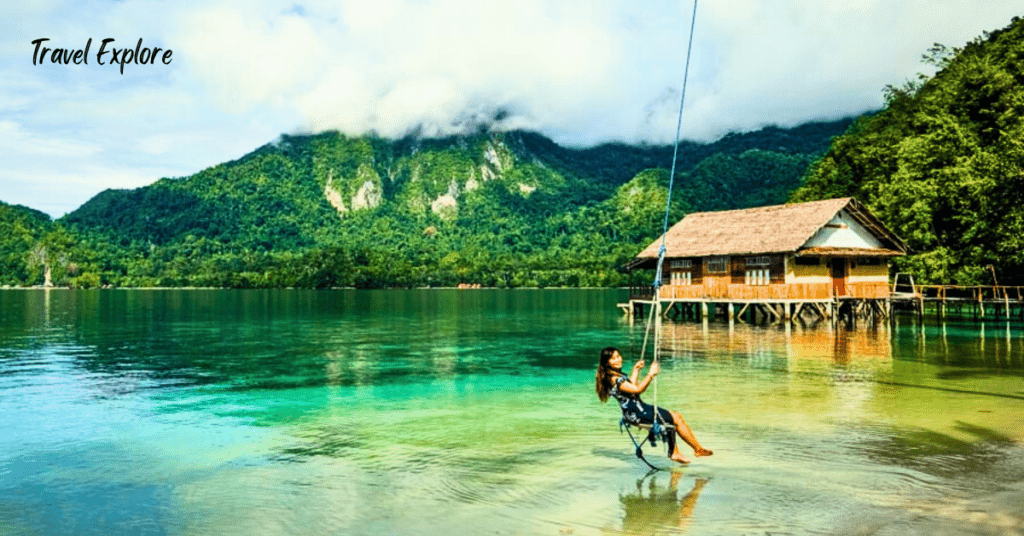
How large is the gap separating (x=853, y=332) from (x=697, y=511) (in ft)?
101

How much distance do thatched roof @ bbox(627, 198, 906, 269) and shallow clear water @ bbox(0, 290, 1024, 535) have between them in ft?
46.0

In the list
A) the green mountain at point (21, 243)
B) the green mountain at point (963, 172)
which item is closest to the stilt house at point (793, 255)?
the green mountain at point (963, 172)

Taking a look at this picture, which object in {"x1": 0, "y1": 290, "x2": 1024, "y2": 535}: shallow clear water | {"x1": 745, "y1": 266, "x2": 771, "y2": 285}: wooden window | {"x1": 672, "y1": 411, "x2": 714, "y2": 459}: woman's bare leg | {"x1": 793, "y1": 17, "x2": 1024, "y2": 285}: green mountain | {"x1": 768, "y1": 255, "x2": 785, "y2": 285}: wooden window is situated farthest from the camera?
{"x1": 745, "y1": 266, "x2": 771, "y2": 285}: wooden window

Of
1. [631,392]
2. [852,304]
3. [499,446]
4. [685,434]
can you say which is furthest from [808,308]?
[631,392]

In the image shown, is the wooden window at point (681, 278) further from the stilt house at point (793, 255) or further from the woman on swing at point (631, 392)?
the woman on swing at point (631, 392)

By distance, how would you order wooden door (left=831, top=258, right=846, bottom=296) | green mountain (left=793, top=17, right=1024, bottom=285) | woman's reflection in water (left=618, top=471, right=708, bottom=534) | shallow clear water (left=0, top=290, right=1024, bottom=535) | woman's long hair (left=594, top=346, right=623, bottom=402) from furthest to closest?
wooden door (left=831, top=258, right=846, bottom=296)
green mountain (left=793, top=17, right=1024, bottom=285)
woman's long hair (left=594, top=346, right=623, bottom=402)
shallow clear water (left=0, top=290, right=1024, bottom=535)
woman's reflection in water (left=618, top=471, right=708, bottom=534)

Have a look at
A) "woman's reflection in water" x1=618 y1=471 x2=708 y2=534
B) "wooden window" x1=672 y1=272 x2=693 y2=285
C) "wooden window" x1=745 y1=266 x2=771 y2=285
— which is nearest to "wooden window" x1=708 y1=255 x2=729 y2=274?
"wooden window" x1=745 y1=266 x2=771 y2=285

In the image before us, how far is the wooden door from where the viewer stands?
42.4 m

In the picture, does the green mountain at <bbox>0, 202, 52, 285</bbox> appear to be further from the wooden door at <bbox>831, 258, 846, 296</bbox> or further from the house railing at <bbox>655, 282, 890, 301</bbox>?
the wooden door at <bbox>831, 258, 846, 296</bbox>

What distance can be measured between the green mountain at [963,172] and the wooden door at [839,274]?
17.1 feet

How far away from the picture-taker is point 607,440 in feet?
40.6

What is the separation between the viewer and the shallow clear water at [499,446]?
8477 mm

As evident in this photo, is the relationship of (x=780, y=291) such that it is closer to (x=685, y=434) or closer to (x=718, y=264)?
(x=718, y=264)

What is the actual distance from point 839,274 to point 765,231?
15.9ft
